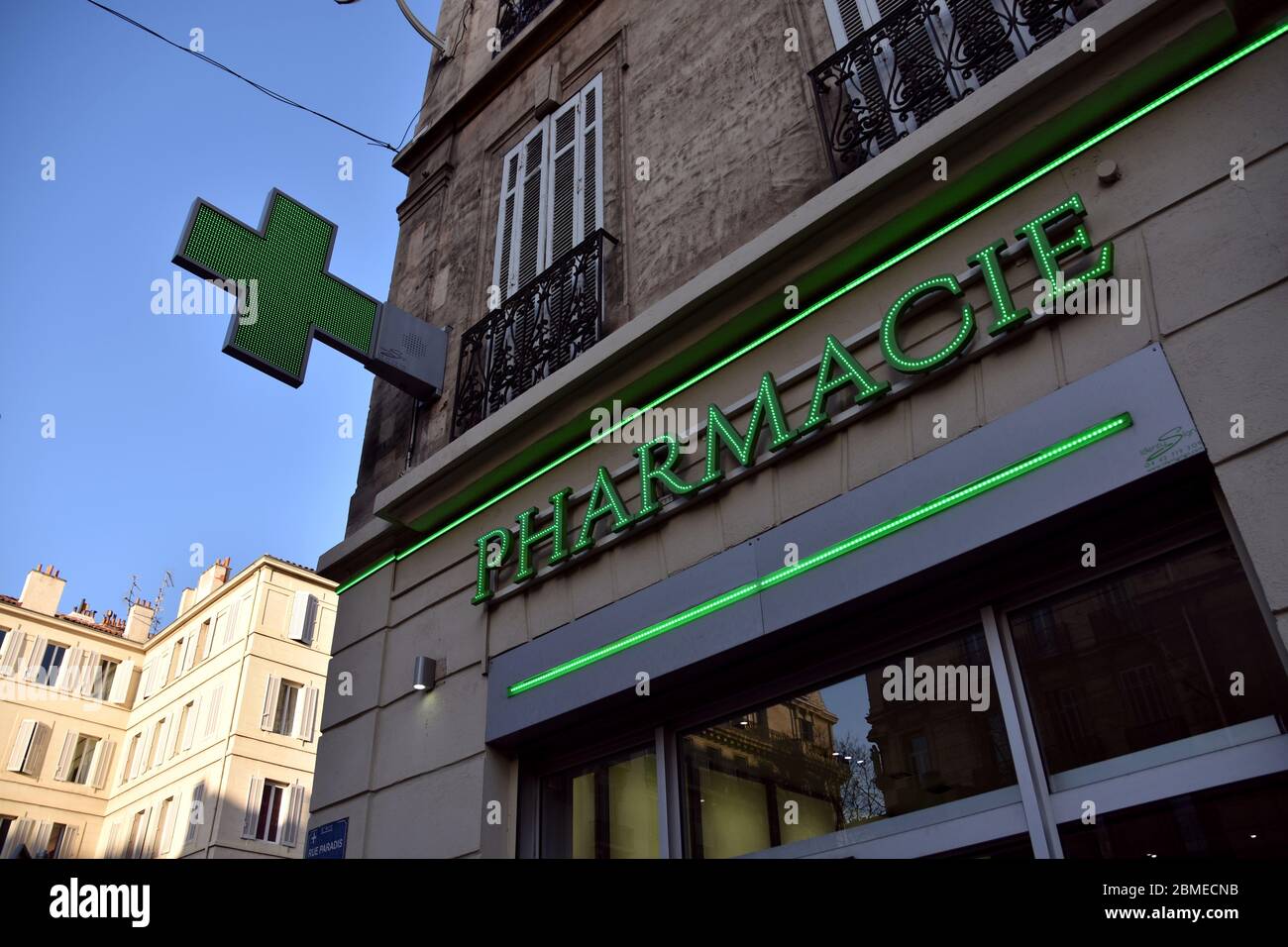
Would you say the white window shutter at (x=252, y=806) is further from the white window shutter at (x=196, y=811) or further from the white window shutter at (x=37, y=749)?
the white window shutter at (x=37, y=749)

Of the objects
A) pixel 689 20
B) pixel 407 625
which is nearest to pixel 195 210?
pixel 407 625

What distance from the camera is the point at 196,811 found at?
23.5m

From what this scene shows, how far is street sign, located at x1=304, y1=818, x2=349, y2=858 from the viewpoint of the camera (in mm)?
6125

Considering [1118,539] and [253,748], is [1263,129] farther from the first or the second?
[253,748]

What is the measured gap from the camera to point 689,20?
7324 millimetres

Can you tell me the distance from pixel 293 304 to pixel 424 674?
2813mm

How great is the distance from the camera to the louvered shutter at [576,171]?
24.3 feet

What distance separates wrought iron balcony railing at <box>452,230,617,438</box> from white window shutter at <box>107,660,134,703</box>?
91.2 ft

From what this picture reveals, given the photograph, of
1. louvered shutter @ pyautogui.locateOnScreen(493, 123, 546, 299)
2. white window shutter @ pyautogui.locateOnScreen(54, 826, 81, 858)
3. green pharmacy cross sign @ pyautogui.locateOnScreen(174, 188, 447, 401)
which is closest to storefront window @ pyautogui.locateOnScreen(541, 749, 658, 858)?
green pharmacy cross sign @ pyautogui.locateOnScreen(174, 188, 447, 401)

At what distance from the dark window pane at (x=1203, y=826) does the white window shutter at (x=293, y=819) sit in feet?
76.7

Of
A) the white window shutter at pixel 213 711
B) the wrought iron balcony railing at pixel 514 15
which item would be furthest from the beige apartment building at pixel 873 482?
the white window shutter at pixel 213 711

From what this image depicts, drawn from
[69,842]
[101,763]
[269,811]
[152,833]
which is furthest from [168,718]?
[269,811]

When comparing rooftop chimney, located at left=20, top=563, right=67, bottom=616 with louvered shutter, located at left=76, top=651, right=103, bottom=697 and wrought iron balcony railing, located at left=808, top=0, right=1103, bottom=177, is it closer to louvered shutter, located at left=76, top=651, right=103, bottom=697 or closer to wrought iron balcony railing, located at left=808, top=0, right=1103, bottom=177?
louvered shutter, located at left=76, top=651, right=103, bottom=697

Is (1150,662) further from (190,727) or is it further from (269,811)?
(190,727)
